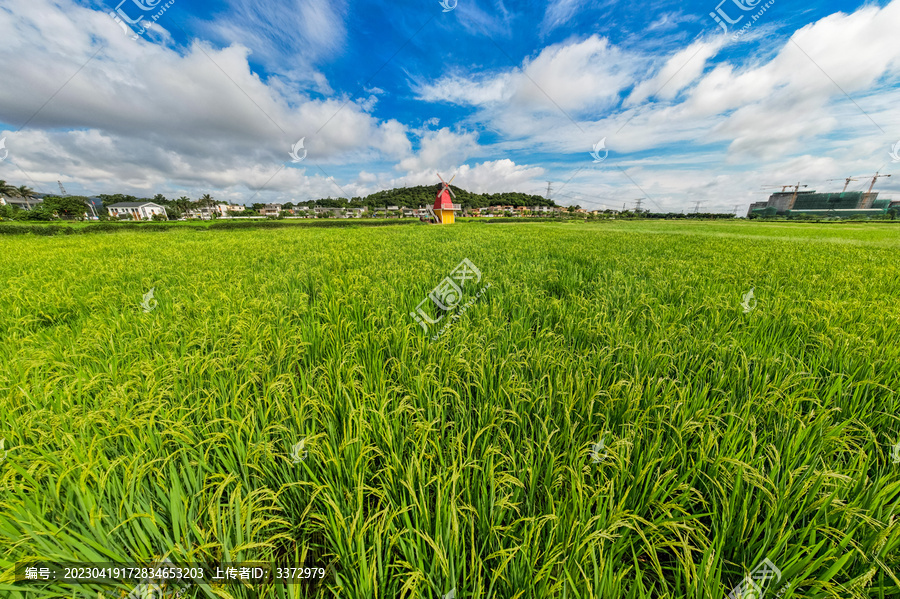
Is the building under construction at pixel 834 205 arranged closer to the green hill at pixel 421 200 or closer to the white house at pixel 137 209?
the green hill at pixel 421 200

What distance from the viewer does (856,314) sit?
4008 millimetres

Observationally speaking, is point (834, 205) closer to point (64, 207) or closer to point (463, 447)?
point (463, 447)

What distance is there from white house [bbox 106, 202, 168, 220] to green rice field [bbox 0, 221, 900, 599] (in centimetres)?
14178

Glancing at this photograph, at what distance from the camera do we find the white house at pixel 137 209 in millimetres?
99619

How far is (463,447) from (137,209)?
152 metres

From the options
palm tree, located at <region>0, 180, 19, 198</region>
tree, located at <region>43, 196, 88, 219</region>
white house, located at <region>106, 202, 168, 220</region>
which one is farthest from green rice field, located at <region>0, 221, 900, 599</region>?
white house, located at <region>106, 202, 168, 220</region>

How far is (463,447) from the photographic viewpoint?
192 centimetres

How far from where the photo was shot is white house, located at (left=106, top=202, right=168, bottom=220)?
327ft

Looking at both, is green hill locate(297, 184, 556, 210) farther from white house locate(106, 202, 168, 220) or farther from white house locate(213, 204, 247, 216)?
Answer: white house locate(106, 202, 168, 220)

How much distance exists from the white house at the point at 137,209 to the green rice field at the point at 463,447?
14178cm

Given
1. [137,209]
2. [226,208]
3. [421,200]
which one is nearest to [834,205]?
[421,200]

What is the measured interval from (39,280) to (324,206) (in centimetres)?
10829

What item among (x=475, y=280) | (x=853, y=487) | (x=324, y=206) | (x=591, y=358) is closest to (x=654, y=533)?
(x=853, y=487)

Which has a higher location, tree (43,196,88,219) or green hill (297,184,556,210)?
green hill (297,184,556,210)
